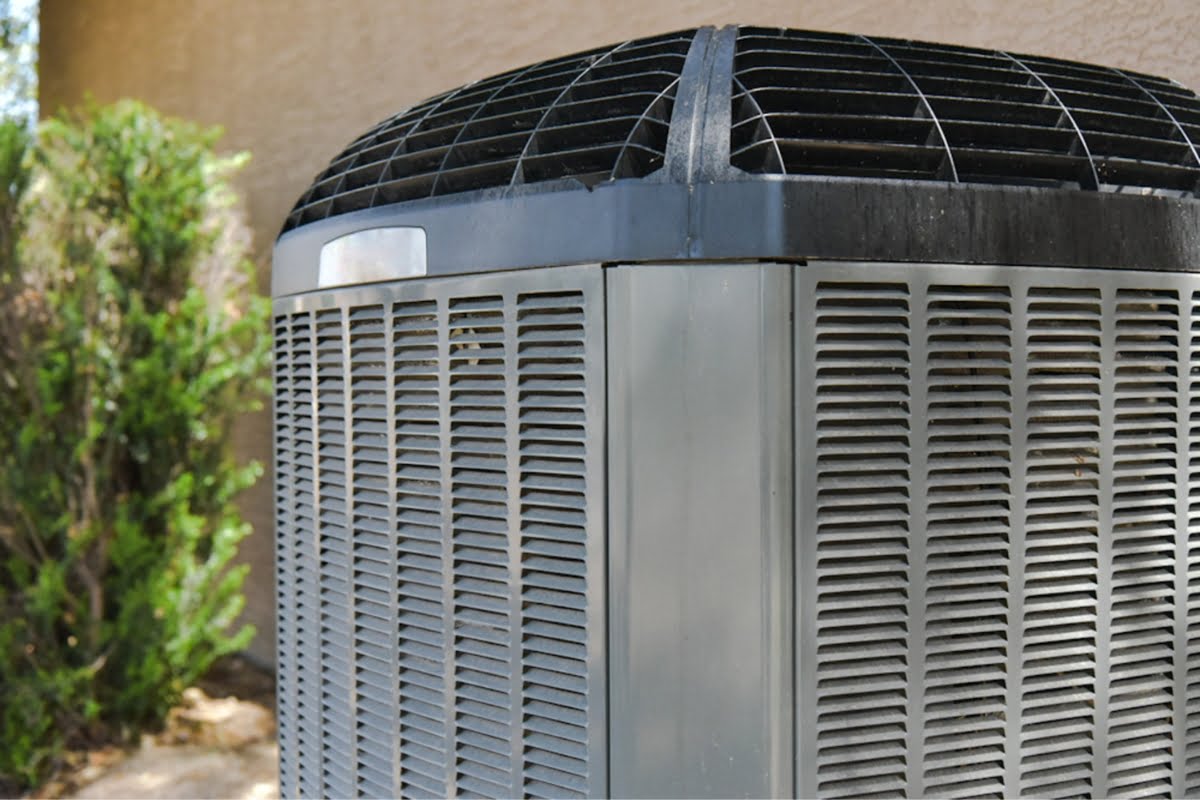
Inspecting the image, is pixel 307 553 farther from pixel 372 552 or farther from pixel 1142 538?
pixel 1142 538

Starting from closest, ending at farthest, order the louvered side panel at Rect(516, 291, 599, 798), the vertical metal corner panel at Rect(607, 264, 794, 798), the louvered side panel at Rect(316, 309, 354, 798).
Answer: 1. the vertical metal corner panel at Rect(607, 264, 794, 798)
2. the louvered side panel at Rect(516, 291, 599, 798)
3. the louvered side panel at Rect(316, 309, 354, 798)

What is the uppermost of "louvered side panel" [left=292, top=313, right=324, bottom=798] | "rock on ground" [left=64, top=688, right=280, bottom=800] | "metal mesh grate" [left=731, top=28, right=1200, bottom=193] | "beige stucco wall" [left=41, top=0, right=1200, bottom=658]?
"beige stucco wall" [left=41, top=0, right=1200, bottom=658]

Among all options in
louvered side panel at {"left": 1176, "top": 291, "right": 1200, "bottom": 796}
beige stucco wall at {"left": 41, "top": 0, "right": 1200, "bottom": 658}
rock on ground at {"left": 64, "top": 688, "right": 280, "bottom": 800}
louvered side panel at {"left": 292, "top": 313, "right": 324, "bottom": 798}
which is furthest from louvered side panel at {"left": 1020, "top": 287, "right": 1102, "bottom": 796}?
rock on ground at {"left": 64, "top": 688, "right": 280, "bottom": 800}

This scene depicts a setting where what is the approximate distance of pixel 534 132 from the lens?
1673 millimetres

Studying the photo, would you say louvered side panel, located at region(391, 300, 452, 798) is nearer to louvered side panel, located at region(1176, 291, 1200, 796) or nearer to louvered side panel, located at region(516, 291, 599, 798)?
louvered side panel, located at region(516, 291, 599, 798)

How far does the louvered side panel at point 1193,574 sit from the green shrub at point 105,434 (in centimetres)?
346

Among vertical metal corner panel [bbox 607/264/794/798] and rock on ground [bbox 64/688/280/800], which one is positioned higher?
vertical metal corner panel [bbox 607/264/794/798]

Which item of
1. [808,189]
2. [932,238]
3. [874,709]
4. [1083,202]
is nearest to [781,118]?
[808,189]

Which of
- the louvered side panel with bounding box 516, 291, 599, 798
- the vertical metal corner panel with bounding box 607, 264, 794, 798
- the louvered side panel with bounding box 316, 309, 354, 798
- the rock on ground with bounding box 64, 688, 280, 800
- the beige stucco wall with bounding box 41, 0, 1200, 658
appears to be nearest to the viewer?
the vertical metal corner panel with bounding box 607, 264, 794, 798

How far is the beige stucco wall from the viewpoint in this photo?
282cm

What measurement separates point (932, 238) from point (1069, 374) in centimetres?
30

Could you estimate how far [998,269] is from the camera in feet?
4.87

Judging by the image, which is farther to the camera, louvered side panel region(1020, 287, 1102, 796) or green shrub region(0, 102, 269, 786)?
green shrub region(0, 102, 269, 786)

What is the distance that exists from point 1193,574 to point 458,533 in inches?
44.5
